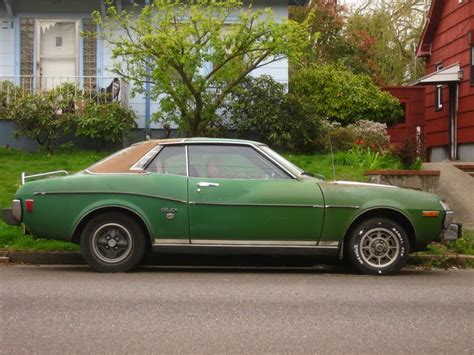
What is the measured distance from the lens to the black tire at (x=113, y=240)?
7816 mm

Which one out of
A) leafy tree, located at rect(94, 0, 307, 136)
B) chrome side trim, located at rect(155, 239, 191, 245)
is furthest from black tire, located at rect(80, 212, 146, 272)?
leafy tree, located at rect(94, 0, 307, 136)

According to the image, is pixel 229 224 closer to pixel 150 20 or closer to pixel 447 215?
pixel 447 215

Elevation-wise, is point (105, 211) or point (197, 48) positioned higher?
point (197, 48)

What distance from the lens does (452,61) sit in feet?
62.4

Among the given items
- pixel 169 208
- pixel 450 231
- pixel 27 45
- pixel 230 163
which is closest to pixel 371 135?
pixel 450 231

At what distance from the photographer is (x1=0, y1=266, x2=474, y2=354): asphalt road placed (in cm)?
A: 498

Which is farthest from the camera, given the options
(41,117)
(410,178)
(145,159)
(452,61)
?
(452,61)

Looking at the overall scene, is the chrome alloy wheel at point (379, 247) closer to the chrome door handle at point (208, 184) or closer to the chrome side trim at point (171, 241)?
the chrome door handle at point (208, 184)

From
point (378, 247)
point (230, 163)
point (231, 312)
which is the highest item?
point (230, 163)

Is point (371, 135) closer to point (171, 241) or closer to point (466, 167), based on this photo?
point (466, 167)

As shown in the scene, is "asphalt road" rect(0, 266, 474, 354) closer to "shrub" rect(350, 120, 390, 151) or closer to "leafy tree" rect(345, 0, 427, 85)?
"shrub" rect(350, 120, 390, 151)

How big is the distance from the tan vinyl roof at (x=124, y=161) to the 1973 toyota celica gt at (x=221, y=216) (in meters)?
0.08

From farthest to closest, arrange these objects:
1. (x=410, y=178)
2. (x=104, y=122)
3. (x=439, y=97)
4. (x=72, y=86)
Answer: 1. (x=439, y=97)
2. (x=72, y=86)
3. (x=104, y=122)
4. (x=410, y=178)

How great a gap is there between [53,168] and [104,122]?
7.40 ft
